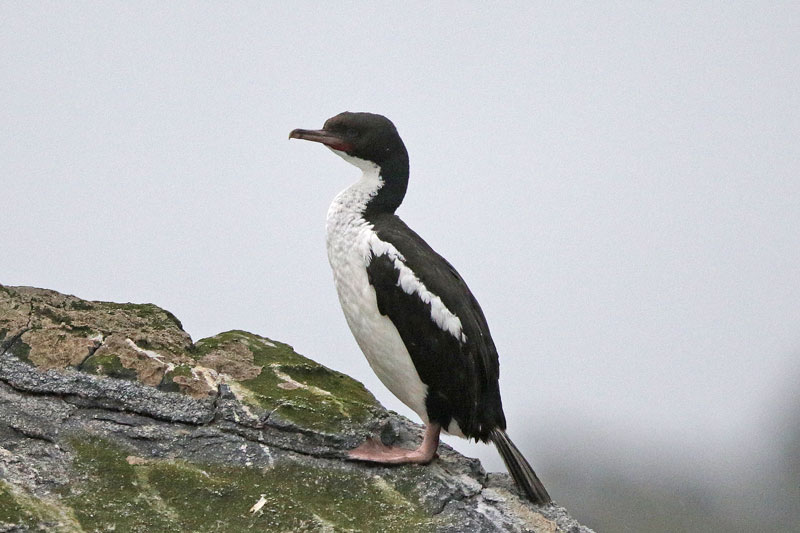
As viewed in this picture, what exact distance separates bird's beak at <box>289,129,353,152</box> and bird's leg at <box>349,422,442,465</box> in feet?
6.86

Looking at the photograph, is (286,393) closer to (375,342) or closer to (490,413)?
(375,342)

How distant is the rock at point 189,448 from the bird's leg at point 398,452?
69 millimetres

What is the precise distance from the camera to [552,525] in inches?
271

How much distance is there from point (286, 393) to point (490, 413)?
1.44 m

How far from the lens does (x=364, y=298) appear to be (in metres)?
7.38

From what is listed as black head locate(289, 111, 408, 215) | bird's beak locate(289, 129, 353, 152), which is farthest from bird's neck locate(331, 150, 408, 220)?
bird's beak locate(289, 129, 353, 152)

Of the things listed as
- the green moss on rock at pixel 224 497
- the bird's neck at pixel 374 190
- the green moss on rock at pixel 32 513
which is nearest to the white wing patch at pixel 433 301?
the bird's neck at pixel 374 190

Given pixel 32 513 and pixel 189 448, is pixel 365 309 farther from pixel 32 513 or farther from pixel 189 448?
pixel 32 513

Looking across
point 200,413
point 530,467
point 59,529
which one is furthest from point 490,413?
point 59,529

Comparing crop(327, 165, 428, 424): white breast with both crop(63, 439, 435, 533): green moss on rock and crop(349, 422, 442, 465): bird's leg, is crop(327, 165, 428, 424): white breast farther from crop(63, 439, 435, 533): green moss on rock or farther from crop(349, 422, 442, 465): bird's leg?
crop(63, 439, 435, 533): green moss on rock

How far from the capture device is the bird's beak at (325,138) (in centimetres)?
778

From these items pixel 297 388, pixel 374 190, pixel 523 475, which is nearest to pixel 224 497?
pixel 297 388

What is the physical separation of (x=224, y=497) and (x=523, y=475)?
6.59ft

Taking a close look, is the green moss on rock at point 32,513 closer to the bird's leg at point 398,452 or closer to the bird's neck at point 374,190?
the bird's leg at point 398,452
